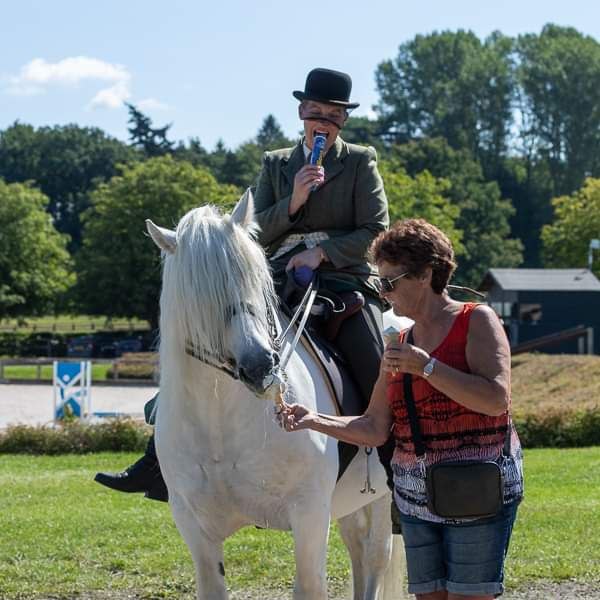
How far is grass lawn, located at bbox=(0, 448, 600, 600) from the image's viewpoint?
27.6 ft

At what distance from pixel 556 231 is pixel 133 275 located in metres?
26.7

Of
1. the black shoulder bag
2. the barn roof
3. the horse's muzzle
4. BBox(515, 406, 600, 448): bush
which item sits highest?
the horse's muzzle

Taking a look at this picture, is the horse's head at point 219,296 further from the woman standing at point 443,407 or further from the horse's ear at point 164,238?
the woman standing at point 443,407

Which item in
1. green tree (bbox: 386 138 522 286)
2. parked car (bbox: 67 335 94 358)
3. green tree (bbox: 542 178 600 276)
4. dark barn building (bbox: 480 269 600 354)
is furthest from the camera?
green tree (bbox: 386 138 522 286)

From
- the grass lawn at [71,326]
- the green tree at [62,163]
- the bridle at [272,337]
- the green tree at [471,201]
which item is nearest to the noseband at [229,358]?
the bridle at [272,337]

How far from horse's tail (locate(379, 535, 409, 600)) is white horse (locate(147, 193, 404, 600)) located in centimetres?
160

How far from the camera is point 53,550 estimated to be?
9578 mm

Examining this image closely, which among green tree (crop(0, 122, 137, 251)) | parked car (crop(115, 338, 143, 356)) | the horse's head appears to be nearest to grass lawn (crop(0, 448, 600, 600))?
the horse's head

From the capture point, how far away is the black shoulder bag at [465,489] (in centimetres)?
426

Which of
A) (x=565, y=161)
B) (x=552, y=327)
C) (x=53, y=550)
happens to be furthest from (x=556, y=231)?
(x=53, y=550)

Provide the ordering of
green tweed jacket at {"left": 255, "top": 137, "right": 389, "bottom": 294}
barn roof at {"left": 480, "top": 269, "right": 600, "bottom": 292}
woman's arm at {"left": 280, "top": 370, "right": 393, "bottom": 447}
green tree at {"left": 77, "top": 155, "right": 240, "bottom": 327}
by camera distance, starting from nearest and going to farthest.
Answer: woman's arm at {"left": 280, "top": 370, "right": 393, "bottom": 447} < green tweed jacket at {"left": 255, "top": 137, "right": 389, "bottom": 294} < barn roof at {"left": 480, "top": 269, "right": 600, "bottom": 292} < green tree at {"left": 77, "top": 155, "right": 240, "bottom": 327}

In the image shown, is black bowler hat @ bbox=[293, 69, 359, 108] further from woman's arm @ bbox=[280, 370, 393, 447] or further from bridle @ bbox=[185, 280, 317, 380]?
woman's arm @ bbox=[280, 370, 393, 447]

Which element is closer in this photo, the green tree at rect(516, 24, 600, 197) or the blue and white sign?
the blue and white sign

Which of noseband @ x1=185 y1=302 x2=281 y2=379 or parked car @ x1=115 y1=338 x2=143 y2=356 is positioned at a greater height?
noseband @ x1=185 y1=302 x2=281 y2=379
